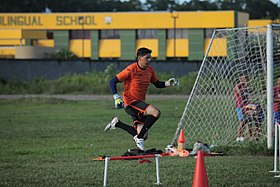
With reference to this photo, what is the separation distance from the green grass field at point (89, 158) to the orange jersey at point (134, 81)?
3.81 ft

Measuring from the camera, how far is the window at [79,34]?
237 feet

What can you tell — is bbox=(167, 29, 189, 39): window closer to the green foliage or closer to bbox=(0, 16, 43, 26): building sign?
bbox=(0, 16, 43, 26): building sign

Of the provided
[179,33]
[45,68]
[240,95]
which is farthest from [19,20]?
[240,95]

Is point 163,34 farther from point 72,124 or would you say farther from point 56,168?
point 56,168

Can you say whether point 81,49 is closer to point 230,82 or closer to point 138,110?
point 230,82

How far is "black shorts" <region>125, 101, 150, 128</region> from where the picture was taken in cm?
1336

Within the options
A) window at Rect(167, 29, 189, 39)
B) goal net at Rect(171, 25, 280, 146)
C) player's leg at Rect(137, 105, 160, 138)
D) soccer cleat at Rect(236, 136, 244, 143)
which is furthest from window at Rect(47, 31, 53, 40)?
player's leg at Rect(137, 105, 160, 138)

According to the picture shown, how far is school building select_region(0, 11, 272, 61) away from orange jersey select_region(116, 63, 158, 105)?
53380mm

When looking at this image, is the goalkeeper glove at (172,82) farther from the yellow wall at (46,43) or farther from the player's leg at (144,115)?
the yellow wall at (46,43)

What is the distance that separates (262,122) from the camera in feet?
55.6

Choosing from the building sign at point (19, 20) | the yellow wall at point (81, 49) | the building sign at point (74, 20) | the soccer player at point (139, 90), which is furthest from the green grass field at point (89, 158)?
the building sign at point (19, 20)

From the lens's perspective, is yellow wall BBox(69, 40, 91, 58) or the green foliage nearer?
the green foliage

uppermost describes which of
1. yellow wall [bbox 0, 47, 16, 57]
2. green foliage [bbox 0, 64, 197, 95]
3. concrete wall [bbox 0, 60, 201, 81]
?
yellow wall [bbox 0, 47, 16, 57]

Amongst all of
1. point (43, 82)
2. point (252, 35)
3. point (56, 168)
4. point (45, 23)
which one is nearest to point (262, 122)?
point (252, 35)
